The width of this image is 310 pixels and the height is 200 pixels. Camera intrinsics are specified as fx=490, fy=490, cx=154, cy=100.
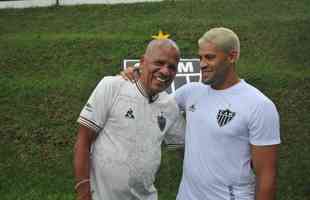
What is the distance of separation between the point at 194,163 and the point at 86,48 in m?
9.95

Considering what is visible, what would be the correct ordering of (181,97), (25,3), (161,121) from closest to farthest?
(161,121), (181,97), (25,3)

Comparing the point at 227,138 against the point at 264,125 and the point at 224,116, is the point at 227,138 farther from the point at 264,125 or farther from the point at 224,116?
the point at 264,125

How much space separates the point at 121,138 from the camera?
3.04 m

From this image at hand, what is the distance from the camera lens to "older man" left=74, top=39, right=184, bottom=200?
3.01m

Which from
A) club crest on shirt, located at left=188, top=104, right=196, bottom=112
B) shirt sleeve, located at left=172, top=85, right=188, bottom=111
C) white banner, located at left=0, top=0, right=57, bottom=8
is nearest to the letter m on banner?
shirt sleeve, located at left=172, top=85, right=188, bottom=111

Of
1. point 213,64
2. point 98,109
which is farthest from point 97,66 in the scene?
point 213,64

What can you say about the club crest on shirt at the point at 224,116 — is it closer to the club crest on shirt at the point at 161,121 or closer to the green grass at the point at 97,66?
the club crest on shirt at the point at 161,121

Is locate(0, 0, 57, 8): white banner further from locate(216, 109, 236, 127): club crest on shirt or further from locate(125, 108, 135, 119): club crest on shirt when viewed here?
locate(216, 109, 236, 127): club crest on shirt

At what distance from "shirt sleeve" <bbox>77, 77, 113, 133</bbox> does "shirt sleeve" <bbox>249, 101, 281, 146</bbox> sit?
884 mm

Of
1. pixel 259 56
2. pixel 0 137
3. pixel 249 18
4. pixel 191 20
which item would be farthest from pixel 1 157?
pixel 249 18

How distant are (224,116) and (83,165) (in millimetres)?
907

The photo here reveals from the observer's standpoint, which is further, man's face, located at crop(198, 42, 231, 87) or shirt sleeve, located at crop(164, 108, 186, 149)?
shirt sleeve, located at crop(164, 108, 186, 149)

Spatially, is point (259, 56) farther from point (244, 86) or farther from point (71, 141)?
point (244, 86)

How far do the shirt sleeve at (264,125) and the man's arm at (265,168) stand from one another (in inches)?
1.7
